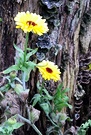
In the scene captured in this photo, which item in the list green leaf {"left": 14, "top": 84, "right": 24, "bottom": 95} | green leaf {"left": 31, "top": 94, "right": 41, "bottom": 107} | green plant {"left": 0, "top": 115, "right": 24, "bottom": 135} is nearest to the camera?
green plant {"left": 0, "top": 115, "right": 24, "bottom": 135}

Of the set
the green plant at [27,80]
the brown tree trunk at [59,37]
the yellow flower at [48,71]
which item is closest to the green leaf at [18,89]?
the green plant at [27,80]

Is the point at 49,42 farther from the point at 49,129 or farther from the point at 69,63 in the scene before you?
the point at 49,129

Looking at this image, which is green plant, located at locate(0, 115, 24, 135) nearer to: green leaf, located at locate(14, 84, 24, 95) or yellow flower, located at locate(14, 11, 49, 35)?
green leaf, located at locate(14, 84, 24, 95)

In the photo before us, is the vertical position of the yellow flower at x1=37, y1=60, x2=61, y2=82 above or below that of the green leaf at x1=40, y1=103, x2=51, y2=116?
above

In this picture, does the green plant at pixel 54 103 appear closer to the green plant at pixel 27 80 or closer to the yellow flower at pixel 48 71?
the green plant at pixel 27 80

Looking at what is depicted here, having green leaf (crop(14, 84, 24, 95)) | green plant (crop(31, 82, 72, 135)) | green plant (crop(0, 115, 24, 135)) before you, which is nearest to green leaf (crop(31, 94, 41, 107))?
green plant (crop(31, 82, 72, 135))

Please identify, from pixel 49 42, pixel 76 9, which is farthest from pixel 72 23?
pixel 49 42

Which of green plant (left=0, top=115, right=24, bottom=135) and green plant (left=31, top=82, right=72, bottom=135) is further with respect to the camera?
green plant (left=31, top=82, right=72, bottom=135)

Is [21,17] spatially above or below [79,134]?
above
